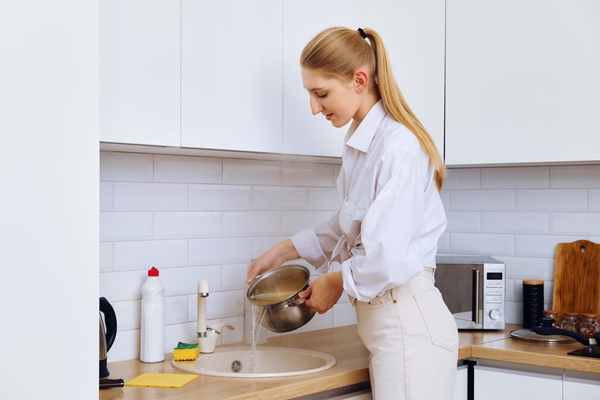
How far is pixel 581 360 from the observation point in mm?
2178

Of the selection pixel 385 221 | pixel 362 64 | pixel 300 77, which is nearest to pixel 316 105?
pixel 362 64

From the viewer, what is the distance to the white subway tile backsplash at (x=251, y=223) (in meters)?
2.49

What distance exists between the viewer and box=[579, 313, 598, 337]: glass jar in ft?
8.29

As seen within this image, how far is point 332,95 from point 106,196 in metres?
0.71

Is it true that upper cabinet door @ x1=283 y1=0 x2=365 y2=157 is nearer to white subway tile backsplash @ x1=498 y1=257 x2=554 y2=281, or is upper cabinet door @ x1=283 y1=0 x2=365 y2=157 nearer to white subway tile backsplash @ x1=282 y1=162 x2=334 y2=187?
white subway tile backsplash @ x1=282 y1=162 x2=334 y2=187

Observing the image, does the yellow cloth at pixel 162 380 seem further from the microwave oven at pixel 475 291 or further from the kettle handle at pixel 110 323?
the microwave oven at pixel 475 291

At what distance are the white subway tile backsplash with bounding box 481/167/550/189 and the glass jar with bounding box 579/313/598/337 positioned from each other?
512 millimetres

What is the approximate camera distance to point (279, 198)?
263 centimetres

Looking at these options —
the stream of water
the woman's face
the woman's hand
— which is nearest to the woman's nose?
the woman's face

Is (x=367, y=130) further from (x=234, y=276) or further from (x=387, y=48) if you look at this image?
(x=234, y=276)

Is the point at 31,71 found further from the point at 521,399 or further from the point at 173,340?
the point at 521,399

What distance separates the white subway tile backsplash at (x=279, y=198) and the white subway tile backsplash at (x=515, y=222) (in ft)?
2.40

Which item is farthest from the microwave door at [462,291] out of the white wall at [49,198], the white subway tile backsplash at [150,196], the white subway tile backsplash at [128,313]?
the white wall at [49,198]

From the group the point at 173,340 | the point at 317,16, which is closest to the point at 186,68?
the point at 317,16
